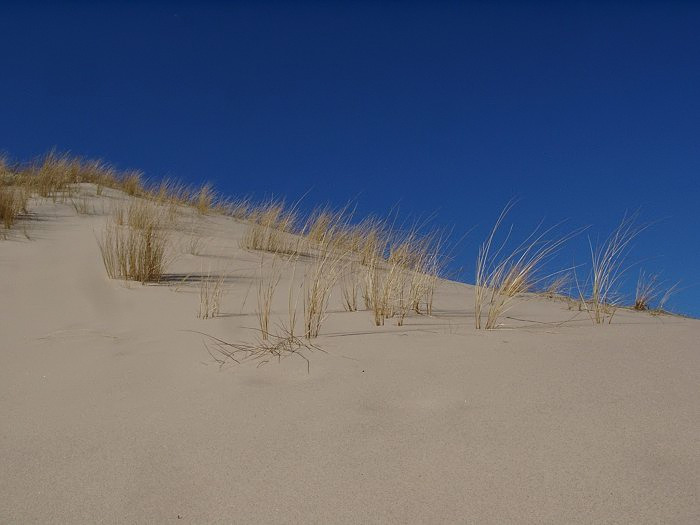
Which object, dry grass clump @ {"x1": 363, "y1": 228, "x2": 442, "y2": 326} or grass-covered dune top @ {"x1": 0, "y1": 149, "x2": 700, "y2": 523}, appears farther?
dry grass clump @ {"x1": 363, "y1": 228, "x2": 442, "y2": 326}

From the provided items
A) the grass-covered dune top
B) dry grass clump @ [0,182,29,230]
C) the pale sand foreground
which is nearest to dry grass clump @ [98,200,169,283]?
the grass-covered dune top

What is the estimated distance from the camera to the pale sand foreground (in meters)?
1.26

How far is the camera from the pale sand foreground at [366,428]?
126cm

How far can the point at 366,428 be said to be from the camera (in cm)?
160

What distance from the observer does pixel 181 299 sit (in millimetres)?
3871

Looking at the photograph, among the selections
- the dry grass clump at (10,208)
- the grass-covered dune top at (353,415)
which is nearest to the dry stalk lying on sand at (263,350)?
the grass-covered dune top at (353,415)

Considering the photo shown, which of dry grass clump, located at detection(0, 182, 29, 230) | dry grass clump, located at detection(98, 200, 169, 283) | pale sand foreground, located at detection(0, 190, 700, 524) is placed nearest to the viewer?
pale sand foreground, located at detection(0, 190, 700, 524)

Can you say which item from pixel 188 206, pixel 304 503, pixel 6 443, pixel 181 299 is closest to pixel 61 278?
pixel 181 299

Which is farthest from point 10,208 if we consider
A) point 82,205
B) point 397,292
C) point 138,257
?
point 397,292

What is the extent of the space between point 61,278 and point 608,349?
3.77 metres

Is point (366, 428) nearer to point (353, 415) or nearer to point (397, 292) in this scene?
point (353, 415)

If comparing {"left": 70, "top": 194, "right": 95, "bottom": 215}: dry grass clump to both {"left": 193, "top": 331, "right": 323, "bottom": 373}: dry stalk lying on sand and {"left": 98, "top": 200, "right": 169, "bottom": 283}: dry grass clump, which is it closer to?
{"left": 98, "top": 200, "right": 169, "bottom": 283}: dry grass clump

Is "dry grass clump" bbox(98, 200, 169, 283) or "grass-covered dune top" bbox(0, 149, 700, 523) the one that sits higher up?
"dry grass clump" bbox(98, 200, 169, 283)

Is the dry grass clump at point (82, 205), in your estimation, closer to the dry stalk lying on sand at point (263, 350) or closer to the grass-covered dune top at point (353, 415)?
the grass-covered dune top at point (353, 415)
